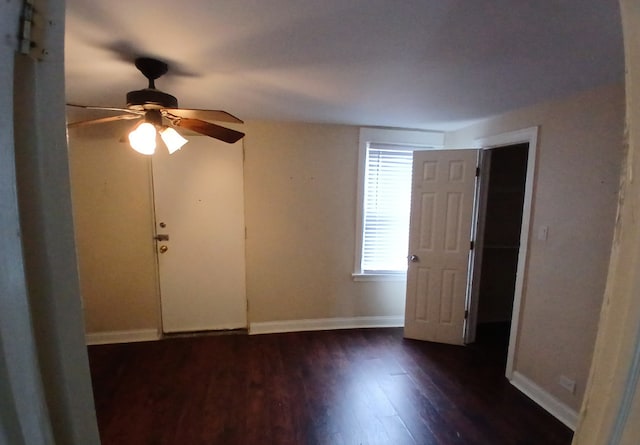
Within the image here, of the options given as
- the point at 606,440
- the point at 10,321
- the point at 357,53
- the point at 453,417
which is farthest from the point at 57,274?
the point at 453,417

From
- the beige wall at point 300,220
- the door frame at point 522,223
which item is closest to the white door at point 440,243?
the door frame at point 522,223

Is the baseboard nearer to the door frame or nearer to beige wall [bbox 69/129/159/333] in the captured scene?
the door frame

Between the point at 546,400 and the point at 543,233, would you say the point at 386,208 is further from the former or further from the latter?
the point at 546,400

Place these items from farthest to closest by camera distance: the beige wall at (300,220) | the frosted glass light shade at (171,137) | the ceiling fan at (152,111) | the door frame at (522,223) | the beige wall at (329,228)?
the beige wall at (300,220) < the door frame at (522,223) < the beige wall at (329,228) < the frosted glass light shade at (171,137) < the ceiling fan at (152,111)

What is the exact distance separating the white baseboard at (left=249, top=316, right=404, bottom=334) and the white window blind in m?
0.57

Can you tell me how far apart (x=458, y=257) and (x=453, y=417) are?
1.38 m

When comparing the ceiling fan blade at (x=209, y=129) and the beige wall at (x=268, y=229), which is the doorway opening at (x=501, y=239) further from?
the ceiling fan blade at (x=209, y=129)

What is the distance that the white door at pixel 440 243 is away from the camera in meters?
2.69

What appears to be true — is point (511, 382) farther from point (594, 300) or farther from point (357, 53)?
point (357, 53)

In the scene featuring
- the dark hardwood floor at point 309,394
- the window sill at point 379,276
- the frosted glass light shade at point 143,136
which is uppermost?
the frosted glass light shade at point 143,136

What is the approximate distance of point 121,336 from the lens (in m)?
2.77

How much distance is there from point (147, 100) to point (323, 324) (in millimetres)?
2597

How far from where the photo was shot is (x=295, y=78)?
1680 millimetres

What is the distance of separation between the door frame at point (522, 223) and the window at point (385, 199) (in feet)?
2.19
